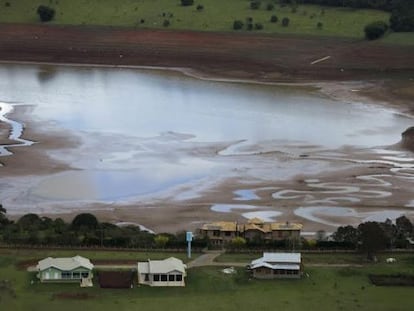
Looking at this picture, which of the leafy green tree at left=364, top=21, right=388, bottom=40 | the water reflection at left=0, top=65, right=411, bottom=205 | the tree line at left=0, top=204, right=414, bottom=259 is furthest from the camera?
the leafy green tree at left=364, top=21, right=388, bottom=40

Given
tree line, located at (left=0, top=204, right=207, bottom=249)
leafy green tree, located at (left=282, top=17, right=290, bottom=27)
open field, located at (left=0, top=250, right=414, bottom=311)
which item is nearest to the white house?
open field, located at (left=0, top=250, right=414, bottom=311)

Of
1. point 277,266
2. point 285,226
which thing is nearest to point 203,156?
point 285,226

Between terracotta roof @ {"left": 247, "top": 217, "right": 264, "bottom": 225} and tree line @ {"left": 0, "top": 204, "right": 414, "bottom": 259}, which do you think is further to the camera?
terracotta roof @ {"left": 247, "top": 217, "right": 264, "bottom": 225}

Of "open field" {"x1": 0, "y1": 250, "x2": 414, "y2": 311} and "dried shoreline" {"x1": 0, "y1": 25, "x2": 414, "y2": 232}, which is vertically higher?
"dried shoreline" {"x1": 0, "y1": 25, "x2": 414, "y2": 232}

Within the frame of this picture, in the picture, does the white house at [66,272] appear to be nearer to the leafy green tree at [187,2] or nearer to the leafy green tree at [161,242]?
the leafy green tree at [161,242]

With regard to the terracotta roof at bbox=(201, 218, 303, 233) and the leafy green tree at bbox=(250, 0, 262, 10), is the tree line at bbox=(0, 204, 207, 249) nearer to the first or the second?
the terracotta roof at bbox=(201, 218, 303, 233)

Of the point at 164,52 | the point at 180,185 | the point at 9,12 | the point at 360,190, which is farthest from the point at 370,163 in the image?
the point at 9,12
